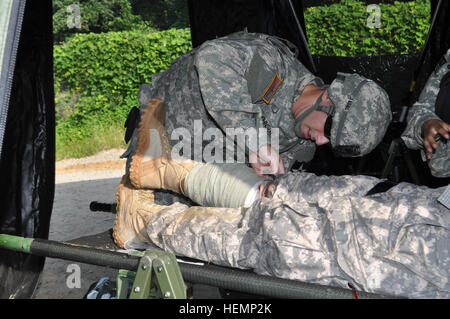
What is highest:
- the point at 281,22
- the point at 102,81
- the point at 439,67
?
the point at 281,22

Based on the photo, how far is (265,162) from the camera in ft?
8.01

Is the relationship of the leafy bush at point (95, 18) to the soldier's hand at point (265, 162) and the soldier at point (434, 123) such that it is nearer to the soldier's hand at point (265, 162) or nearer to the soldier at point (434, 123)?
the soldier's hand at point (265, 162)

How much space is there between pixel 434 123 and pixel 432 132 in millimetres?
58

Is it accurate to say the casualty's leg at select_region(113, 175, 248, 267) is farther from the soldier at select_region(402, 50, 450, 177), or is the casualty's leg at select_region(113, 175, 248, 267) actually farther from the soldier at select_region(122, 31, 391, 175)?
the soldier at select_region(402, 50, 450, 177)

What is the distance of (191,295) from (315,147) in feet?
5.36

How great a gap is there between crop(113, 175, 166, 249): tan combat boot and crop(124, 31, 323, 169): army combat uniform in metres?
0.28

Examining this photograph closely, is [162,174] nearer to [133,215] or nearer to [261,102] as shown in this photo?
[133,215]

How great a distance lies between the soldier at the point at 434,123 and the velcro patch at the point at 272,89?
75cm

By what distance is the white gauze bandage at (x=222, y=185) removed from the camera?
80.5 inches

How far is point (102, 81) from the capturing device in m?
8.25

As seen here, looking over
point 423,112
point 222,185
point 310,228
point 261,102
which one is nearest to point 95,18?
point 261,102

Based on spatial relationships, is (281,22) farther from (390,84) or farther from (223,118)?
(223,118)
